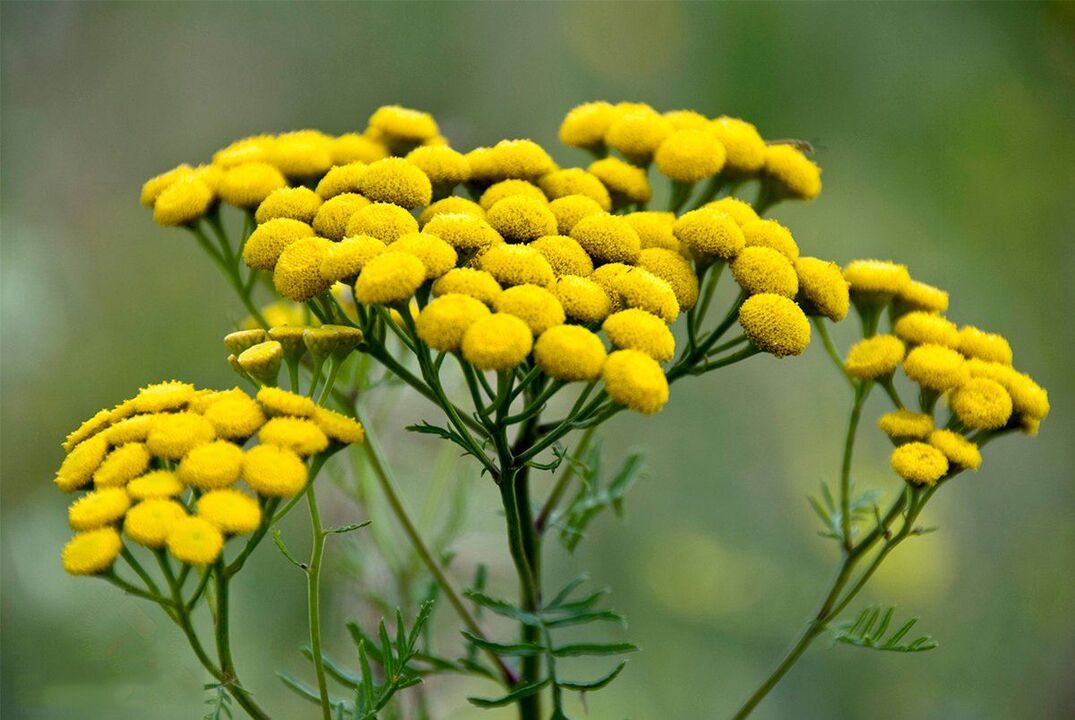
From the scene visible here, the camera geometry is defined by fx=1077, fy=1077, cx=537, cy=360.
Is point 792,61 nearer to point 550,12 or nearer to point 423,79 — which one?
point 550,12

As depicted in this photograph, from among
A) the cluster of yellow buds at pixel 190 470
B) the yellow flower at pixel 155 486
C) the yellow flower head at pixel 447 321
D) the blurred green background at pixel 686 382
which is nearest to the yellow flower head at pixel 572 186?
the yellow flower head at pixel 447 321

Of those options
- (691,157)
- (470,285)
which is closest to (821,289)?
(691,157)

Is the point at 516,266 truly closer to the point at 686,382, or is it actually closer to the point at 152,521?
the point at 152,521

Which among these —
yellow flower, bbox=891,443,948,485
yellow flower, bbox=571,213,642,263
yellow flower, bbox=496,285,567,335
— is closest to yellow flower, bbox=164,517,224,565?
yellow flower, bbox=496,285,567,335

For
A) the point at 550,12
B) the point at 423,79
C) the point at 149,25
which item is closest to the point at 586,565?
the point at 423,79

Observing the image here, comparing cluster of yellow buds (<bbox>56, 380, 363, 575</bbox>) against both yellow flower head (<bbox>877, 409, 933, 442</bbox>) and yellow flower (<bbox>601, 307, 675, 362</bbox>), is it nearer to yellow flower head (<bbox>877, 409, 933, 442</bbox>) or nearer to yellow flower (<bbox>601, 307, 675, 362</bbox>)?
yellow flower (<bbox>601, 307, 675, 362</bbox>)

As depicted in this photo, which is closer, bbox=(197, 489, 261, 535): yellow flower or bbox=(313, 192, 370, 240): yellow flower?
bbox=(197, 489, 261, 535): yellow flower
